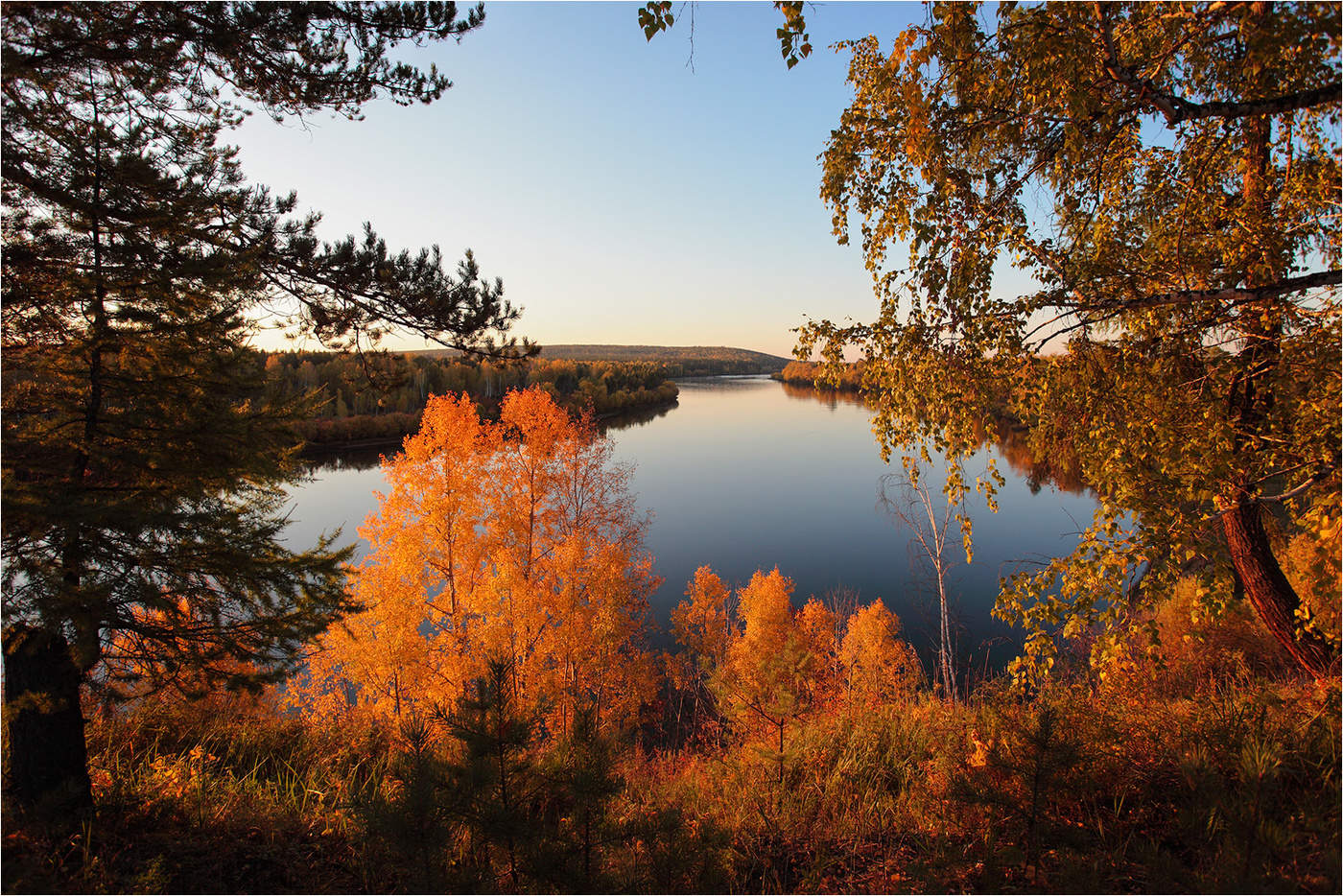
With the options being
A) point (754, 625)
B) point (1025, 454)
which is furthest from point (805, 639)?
point (1025, 454)

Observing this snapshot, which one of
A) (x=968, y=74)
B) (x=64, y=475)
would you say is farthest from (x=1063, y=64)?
(x=64, y=475)

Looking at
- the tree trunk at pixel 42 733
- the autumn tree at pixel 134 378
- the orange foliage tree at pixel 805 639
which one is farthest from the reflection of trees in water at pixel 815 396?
the tree trunk at pixel 42 733

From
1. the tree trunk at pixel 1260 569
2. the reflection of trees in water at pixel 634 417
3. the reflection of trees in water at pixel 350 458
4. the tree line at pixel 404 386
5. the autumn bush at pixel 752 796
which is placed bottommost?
the reflection of trees in water at pixel 350 458

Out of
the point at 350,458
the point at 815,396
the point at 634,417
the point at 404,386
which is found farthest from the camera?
the point at 815,396

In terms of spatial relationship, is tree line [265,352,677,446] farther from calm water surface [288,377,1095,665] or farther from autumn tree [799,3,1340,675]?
calm water surface [288,377,1095,665]

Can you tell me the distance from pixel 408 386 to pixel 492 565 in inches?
312

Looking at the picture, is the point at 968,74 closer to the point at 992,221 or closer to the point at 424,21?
the point at 992,221

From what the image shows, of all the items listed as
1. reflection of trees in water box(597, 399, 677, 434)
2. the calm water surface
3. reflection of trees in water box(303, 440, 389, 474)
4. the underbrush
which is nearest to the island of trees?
the underbrush

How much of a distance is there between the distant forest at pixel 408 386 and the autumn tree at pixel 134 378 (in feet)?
1.89

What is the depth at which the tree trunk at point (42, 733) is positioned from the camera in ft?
9.70

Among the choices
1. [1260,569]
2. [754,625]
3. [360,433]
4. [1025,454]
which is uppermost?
[1260,569]

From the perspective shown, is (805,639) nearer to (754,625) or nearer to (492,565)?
(754,625)

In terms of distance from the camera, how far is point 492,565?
11.8 metres

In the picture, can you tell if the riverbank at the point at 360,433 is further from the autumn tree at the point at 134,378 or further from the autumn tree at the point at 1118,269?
the autumn tree at the point at 1118,269
